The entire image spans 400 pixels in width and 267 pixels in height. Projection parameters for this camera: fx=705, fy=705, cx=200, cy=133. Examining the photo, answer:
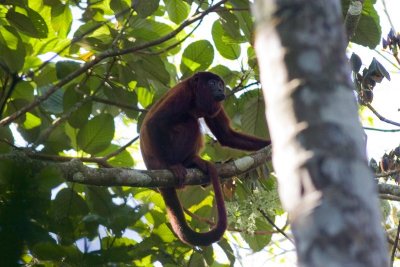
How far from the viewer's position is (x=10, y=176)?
1.33 meters

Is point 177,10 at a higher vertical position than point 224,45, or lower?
higher

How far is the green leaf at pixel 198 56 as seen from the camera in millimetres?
5045

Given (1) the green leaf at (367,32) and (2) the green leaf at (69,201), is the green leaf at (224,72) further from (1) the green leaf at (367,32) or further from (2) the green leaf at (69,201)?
(2) the green leaf at (69,201)

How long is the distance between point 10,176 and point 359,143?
71 centimetres

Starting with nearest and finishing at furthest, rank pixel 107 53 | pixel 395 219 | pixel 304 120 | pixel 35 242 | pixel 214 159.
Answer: pixel 35 242 → pixel 304 120 → pixel 107 53 → pixel 214 159 → pixel 395 219

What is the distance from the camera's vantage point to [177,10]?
511 cm

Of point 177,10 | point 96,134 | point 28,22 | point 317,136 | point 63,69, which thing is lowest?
point 317,136

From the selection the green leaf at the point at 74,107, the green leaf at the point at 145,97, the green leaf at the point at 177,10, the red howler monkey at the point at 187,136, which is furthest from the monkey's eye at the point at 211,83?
the green leaf at the point at 74,107

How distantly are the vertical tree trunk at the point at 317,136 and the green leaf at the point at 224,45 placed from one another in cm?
348

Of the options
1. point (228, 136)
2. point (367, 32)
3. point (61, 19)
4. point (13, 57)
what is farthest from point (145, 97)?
point (367, 32)

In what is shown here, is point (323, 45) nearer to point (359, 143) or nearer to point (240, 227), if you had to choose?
→ point (359, 143)

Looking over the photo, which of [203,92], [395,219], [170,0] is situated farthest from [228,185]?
[395,219]

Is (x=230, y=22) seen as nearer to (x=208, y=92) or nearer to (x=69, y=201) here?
(x=208, y=92)

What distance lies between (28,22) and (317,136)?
3.19 m
